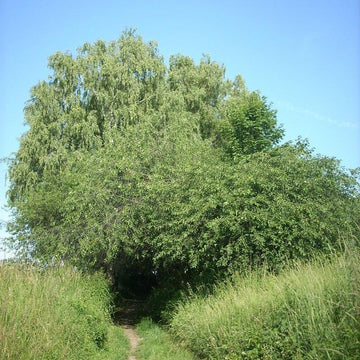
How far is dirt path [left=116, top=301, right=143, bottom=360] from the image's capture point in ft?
40.1

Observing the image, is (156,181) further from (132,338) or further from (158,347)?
(158,347)

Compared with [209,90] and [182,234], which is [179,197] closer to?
[182,234]

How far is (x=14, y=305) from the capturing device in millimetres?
6992

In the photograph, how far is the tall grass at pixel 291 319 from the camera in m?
5.42

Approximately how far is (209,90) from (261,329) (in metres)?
24.7

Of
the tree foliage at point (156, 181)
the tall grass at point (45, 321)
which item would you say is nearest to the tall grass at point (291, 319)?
the tree foliage at point (156, 181)

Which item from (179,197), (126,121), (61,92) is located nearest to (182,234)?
(179,197)

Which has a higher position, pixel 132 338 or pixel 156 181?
pixel 156 181

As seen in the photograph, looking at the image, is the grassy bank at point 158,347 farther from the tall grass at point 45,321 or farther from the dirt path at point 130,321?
the tall grass at point 45,321

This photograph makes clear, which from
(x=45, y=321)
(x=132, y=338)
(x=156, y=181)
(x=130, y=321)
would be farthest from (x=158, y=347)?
(x=130, y=321)

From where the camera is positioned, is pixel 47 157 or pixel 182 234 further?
pixel 47 157

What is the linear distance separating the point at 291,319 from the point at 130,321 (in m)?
12.1

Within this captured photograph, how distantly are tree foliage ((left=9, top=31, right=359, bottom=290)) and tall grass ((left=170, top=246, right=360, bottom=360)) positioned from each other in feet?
4.67

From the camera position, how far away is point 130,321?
17.0m
